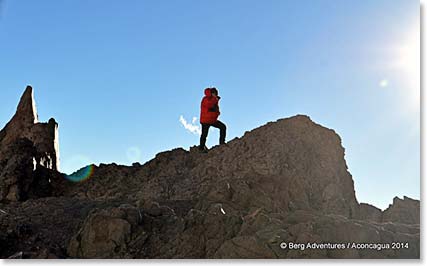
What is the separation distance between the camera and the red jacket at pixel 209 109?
1015 cm

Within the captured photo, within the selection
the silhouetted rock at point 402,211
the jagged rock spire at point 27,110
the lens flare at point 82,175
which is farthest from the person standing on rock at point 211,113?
the jagged rock spire at point 27,110

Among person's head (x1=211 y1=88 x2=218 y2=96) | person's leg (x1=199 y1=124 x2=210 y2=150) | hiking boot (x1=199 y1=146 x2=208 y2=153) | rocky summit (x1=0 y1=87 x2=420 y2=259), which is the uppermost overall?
person's head (x1=211 y1=88 x2=218 y2=96)

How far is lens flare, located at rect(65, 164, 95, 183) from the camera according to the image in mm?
11617

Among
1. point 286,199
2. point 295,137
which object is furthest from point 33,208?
point 295,137

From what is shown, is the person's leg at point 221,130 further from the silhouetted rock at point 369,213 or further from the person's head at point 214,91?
the silhouetted rock at point 369,213

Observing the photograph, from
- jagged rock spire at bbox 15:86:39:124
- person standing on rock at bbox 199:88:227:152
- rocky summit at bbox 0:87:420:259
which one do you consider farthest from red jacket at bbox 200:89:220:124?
jagged rock spire at bbox 15:86:39:124

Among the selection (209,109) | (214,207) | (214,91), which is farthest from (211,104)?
(214,207)

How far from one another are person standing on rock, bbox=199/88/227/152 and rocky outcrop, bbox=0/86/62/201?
379 centimetres

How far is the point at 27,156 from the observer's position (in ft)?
36.7

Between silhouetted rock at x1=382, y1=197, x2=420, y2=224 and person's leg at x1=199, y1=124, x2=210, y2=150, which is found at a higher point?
person's leg at x1=199, y1=124, x2=210, y2=150

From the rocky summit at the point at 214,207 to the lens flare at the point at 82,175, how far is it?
36 millimetres

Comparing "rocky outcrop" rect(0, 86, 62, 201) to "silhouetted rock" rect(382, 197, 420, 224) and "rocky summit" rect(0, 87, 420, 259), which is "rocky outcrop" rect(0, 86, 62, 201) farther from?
"silhouetted rock" rect(382, 197, 420, 224)

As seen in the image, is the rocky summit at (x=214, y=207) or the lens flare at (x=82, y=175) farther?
the lens flare at (x=82, y=175)

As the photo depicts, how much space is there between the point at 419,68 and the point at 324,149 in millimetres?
3875
